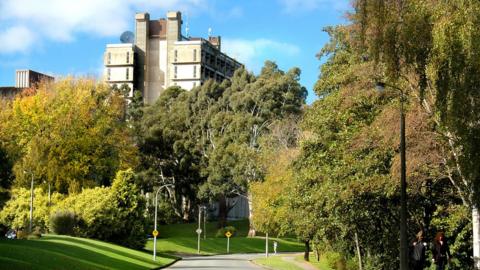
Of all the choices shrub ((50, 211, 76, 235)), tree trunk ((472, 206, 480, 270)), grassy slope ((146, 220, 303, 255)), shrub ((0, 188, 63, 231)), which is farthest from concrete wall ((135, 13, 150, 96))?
tree trunk ((472, 206, 480, 270))

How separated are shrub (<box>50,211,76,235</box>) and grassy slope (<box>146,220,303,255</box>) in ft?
56.6

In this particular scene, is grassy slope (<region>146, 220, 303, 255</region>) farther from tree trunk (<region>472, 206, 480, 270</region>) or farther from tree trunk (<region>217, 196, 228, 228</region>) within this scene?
tree trunk (<region>472, 206, 480, 270</region>)

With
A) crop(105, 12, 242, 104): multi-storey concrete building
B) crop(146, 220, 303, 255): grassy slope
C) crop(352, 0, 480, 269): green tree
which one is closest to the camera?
crop(352, 0, 480, 269): green tree


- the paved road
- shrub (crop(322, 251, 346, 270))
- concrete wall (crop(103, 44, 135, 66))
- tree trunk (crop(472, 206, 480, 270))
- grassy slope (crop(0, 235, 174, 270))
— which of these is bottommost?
the paved road

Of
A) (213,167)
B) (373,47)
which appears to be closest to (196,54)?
(213,167)

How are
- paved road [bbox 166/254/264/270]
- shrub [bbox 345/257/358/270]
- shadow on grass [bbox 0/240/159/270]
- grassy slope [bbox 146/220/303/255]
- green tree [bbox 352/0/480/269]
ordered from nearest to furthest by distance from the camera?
1. green tree [bbox 352/0/480/269]
2. shadow on grass [bbox 0/240/159/270]
3. shrub [bbox 345/257/358/270]
4. paved road [bbox 166/254/264/270]
5. grassy slope [bbox 146/220/303/255]

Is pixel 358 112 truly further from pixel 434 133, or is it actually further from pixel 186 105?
pixel 186 105

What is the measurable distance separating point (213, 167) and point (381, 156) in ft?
162

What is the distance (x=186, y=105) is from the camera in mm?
A: 83000

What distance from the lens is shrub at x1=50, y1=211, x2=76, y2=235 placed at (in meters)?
51.3

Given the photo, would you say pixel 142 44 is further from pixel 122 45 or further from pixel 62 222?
pixel 62 222

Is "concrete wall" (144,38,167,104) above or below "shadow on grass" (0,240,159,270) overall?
above

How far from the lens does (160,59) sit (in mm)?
127312

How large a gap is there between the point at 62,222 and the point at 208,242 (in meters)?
29.5
